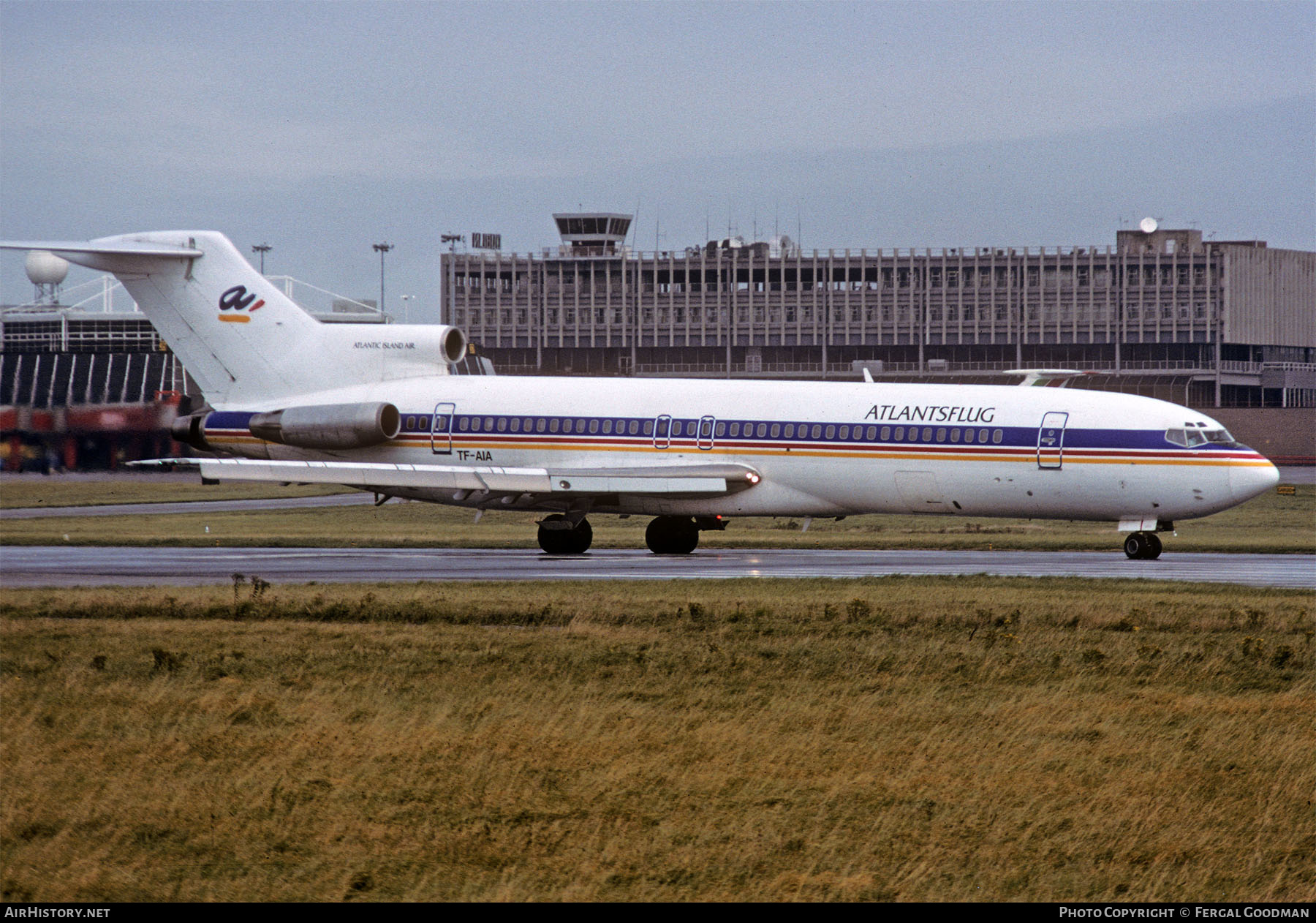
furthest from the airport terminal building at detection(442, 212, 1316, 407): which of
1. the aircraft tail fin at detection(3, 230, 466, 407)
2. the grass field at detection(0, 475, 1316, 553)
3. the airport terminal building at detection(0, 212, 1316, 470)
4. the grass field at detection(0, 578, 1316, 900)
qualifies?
the grass field at detection(0, 578, 1316, 900)

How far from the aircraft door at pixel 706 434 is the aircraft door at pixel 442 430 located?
6.42 metres

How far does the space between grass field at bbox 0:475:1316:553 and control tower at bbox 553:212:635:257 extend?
3116 inches

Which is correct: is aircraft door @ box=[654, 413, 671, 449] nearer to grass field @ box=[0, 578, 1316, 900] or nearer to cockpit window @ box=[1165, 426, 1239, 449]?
cockpit window @ box=[1165, 426, 1239, 449]

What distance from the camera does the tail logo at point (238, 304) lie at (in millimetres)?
39250

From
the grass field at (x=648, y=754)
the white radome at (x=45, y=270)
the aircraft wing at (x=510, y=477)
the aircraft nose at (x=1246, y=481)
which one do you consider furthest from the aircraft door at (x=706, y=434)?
the white radome at (x=45, y=270)

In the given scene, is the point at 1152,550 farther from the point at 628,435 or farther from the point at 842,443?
the point at 628,435

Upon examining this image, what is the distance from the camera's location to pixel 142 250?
38.3 m

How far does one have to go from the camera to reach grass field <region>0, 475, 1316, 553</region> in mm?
39625

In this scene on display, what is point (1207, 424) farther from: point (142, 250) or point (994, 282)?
point (994, 282)

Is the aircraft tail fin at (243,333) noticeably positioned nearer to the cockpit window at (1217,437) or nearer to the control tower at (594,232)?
the cockpit window at (1217,437)

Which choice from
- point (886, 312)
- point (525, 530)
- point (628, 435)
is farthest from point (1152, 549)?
point (886, 312)

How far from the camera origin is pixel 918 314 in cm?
13588
